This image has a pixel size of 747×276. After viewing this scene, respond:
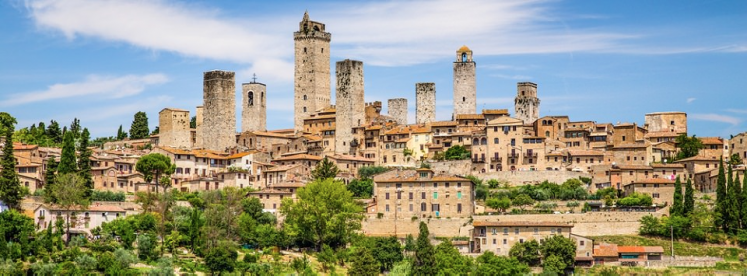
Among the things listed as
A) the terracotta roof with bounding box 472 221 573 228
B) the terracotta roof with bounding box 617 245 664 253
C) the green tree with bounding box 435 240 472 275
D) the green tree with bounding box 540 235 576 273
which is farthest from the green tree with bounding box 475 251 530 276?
the terracotta roof with bounding box 617 245 664 253

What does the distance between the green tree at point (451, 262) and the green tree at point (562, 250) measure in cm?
412

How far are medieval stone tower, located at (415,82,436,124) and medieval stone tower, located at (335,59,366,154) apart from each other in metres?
6.60

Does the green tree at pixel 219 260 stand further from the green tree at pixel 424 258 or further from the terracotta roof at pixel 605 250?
the terracotta roof at pixel 605 250

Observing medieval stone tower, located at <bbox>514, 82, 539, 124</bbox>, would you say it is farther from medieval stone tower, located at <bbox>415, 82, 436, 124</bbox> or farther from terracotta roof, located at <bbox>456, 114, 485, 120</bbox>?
medieval stone tower, located at <bbox>415, 82, 436, 124</bbox>

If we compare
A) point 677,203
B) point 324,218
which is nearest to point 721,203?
point 677,203

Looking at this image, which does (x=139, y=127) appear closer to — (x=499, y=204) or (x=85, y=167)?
(x=85, y=167)

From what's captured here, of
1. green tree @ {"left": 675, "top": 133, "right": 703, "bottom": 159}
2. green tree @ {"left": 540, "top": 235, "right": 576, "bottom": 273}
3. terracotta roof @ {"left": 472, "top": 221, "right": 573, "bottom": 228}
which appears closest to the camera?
green tree @ {"left": 540, "top": 235, "right": 576, "bottom": 273}

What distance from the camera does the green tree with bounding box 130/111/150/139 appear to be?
10269 centimetres

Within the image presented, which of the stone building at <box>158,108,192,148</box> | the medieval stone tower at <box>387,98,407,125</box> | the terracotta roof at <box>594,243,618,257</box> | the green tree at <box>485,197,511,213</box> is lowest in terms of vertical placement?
the terracotta roof at <box>594,243,618,257</box>

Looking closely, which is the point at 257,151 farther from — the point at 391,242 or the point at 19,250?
the point at 19,250

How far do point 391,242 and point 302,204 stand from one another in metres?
6.25

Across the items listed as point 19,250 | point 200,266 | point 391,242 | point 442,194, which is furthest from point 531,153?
point 19,250

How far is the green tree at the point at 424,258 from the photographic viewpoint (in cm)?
6078

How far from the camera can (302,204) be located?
224ft
